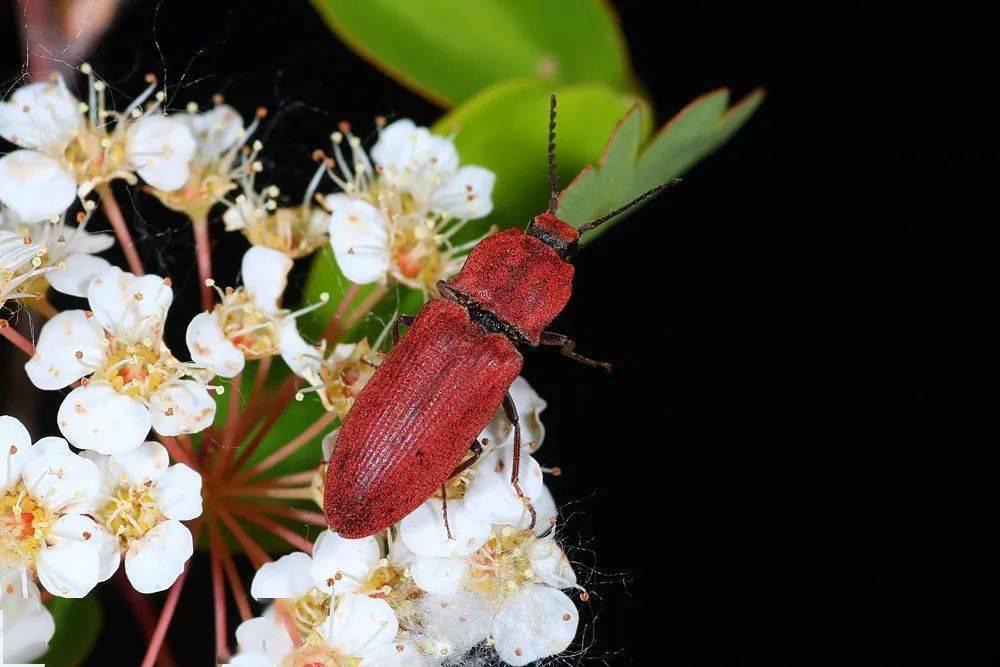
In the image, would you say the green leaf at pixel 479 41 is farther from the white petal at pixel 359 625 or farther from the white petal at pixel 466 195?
the white petal at pixel 359 625

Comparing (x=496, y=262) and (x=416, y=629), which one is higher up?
(x=496, y=262)

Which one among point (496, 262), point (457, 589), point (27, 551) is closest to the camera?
point (27, 551)

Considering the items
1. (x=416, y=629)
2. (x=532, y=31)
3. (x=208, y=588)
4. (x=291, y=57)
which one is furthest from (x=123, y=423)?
(x=532, y=31)

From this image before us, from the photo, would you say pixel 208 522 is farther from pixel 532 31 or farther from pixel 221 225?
pixel 532 31

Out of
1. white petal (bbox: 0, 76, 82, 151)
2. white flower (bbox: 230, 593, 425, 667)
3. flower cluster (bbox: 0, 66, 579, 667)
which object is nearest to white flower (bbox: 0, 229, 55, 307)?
flower cluster (bbox: 0, 66, 579, 667)

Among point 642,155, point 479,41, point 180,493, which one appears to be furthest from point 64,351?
point 479,41

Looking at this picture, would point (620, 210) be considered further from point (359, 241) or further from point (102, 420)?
point (102, 420)
